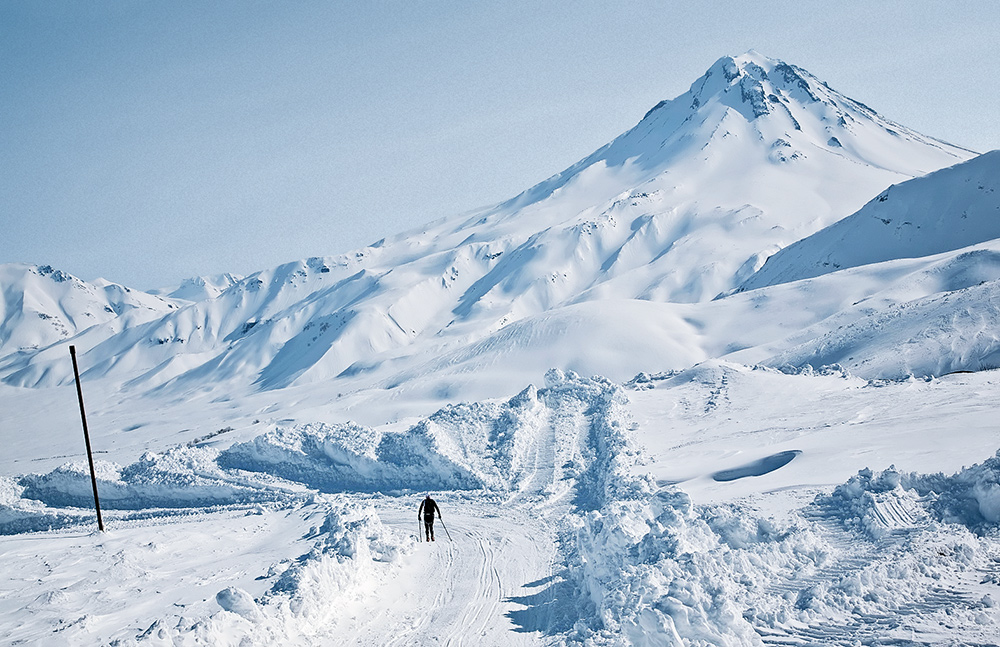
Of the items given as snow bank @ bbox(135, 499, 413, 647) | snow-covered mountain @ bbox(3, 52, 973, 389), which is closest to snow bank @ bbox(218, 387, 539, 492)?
snow bank @ bbox(135, 499, 413, 647)

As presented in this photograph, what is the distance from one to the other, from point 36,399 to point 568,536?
114817mm

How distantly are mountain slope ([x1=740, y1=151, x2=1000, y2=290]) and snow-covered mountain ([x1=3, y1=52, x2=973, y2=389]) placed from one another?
54.3 ft

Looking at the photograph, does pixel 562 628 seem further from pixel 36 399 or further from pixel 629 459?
pixel 36 399

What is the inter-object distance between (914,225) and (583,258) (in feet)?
156

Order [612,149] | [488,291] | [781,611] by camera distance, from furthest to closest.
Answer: [612,149], [488,291], [781,611]

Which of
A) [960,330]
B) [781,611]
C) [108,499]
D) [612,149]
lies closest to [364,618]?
[781,611]

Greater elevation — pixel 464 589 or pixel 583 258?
pixel 583 258

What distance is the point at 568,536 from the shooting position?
14.4m

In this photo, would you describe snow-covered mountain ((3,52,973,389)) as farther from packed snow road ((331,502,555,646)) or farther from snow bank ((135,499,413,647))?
snow bank ((135,499,413,647))

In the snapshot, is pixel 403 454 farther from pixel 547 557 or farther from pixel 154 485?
pixel 547 557

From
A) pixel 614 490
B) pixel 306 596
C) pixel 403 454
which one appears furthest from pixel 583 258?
pixel 306 596

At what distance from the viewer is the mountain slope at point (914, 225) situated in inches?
A: 2037

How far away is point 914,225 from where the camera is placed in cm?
5500

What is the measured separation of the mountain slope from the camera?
51750 mm
